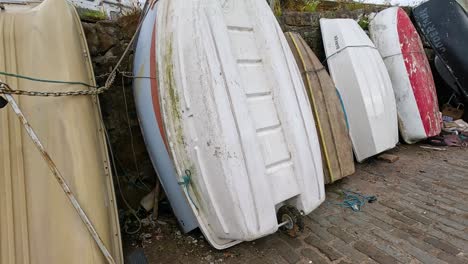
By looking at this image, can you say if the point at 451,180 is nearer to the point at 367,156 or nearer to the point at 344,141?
the point at 367,156

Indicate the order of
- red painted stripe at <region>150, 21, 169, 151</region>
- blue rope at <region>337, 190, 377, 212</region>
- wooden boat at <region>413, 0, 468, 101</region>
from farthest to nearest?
1. wooden boat at <region>413, 0, 468, 101</region>
2. blue rope at <region>337, 190, 377, 212</region>
3. red painted stripe at <region>150, 21, 169, 151</region>

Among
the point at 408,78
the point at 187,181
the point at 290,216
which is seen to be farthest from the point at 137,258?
the point at 408,78

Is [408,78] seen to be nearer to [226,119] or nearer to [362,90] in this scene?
[362,90]

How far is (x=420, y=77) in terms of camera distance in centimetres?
346

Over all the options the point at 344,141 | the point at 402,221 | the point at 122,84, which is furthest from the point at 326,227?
the point at 122,84

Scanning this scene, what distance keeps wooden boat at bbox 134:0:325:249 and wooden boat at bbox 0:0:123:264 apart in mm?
437

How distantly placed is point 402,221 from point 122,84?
239 cm

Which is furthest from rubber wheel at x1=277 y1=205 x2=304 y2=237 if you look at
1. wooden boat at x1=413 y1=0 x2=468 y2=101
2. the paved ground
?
wooden boat at x1=413 y1=0 x2=468 y2=101

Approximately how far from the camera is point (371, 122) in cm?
288

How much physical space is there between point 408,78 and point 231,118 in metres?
2.85

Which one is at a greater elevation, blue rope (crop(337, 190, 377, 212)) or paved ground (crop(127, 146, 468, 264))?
blue rope (crop(337, 190, 377, 212))

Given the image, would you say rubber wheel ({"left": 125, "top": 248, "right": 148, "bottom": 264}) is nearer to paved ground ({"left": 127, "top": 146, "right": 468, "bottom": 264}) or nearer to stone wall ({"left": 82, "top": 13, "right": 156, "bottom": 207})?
paved ground ({"left": 127, "top": 146, "right": 468, "bottom": 264})

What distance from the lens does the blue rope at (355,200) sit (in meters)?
2.29

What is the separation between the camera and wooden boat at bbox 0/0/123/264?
140 centimetres
